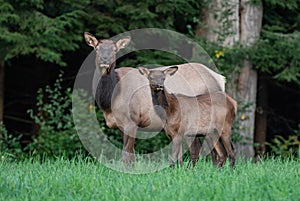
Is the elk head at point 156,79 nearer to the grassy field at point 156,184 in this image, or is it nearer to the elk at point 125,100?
the elk at point 125,100

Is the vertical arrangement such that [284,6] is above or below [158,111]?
above

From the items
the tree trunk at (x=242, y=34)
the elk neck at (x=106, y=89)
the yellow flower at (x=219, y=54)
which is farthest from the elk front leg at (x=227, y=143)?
the tree trunk at (x=242, y=34)

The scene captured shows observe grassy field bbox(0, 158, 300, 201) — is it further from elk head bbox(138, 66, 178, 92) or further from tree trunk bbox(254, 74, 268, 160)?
tree trunk bbox(254, 74, 268, 160)

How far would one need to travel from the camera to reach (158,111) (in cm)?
925

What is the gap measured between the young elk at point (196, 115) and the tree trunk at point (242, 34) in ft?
15.1

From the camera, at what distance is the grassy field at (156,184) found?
665 cm

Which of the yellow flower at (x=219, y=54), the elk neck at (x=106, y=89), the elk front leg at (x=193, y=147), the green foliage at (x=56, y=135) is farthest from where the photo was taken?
the yellow flower at (x=219, y=54)

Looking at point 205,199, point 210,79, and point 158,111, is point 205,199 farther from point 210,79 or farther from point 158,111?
point 210,79


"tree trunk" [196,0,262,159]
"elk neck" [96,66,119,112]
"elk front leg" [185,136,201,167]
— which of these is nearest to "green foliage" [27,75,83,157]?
"tree trunk" [196,0,262,159]

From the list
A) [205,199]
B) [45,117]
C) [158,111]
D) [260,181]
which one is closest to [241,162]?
[158,111]

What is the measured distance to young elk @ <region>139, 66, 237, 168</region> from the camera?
916cm

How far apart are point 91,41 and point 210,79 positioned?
200cm

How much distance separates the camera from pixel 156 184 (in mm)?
7156

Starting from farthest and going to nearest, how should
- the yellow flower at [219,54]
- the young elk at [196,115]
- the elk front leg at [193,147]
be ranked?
the yellow flower at [219,54] < the elk front leg at [193,147] < the young elk at [196,115]
